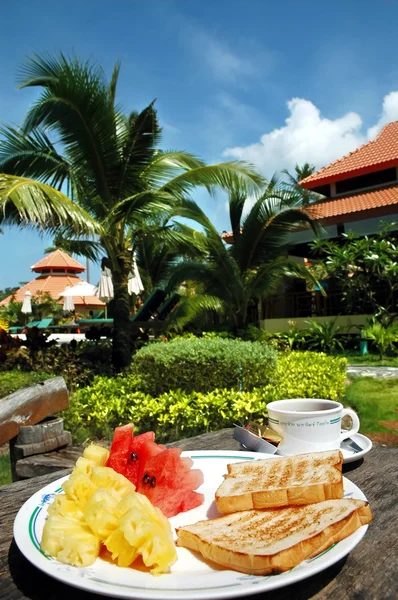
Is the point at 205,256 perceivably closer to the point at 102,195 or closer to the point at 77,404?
the point at 102,195

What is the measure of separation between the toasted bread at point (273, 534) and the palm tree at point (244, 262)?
8944 millimetres

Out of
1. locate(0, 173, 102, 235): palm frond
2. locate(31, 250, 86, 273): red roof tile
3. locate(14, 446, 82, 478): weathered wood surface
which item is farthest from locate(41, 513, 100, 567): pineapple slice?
locate(31, 250, 86, 273): red roof tile

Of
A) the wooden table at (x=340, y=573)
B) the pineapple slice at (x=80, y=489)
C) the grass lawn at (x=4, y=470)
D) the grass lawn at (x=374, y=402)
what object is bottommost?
the grass lawn at (x=4, y=470)

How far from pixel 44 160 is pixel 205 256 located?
13.6 feet

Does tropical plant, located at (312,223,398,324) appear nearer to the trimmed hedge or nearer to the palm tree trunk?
the palm tree trunk

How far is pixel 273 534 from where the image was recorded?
829 mm

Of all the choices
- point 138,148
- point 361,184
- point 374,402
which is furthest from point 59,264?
point 374,402

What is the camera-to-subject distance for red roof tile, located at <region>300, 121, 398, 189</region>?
14516 millimetres

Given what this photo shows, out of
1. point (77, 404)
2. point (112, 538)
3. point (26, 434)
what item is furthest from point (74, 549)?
point (77, 404)

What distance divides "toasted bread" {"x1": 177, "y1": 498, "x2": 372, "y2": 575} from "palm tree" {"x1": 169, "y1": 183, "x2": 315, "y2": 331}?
8944 millimetres

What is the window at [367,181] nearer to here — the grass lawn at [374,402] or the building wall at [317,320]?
the building wall at [317,320]

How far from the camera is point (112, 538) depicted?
769 millimetres

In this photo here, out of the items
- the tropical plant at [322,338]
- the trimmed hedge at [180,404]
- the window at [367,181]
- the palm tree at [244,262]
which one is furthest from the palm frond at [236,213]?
the window at [367,181]

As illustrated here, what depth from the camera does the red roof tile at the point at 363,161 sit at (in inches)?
571
